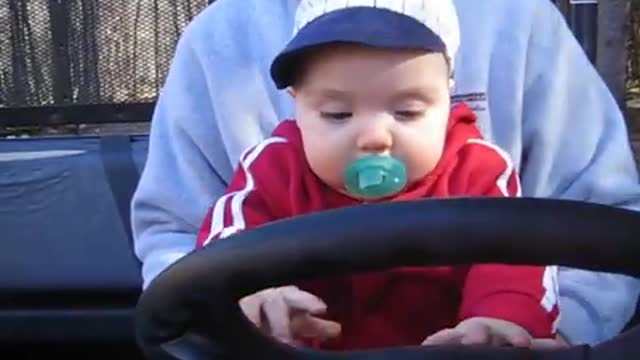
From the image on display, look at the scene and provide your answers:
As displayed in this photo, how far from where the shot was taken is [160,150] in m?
1.86

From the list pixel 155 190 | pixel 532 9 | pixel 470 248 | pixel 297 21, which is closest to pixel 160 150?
pixel 155 190

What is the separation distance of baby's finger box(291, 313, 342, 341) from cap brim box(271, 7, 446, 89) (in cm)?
26

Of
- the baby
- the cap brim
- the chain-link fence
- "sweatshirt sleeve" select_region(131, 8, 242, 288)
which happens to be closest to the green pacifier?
the baby

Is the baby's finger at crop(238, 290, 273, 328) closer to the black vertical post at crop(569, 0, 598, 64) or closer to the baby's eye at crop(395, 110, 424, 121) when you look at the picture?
the baby's eye at crop(395, 110, 424, 121)

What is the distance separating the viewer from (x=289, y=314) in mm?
1357

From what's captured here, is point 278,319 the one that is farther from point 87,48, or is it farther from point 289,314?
point 87,48

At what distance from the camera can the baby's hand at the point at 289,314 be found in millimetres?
1354

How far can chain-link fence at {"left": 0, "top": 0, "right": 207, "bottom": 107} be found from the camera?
3.12 meters

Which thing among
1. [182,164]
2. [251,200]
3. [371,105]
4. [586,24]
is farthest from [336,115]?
[586,24]

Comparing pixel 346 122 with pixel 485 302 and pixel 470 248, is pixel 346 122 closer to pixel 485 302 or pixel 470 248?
pixel 485 302

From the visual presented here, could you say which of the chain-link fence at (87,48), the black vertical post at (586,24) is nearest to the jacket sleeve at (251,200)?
the black vertical post at (586,24)

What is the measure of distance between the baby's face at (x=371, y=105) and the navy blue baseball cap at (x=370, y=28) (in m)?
0.01

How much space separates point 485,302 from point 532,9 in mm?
532

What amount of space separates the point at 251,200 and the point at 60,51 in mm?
1664
